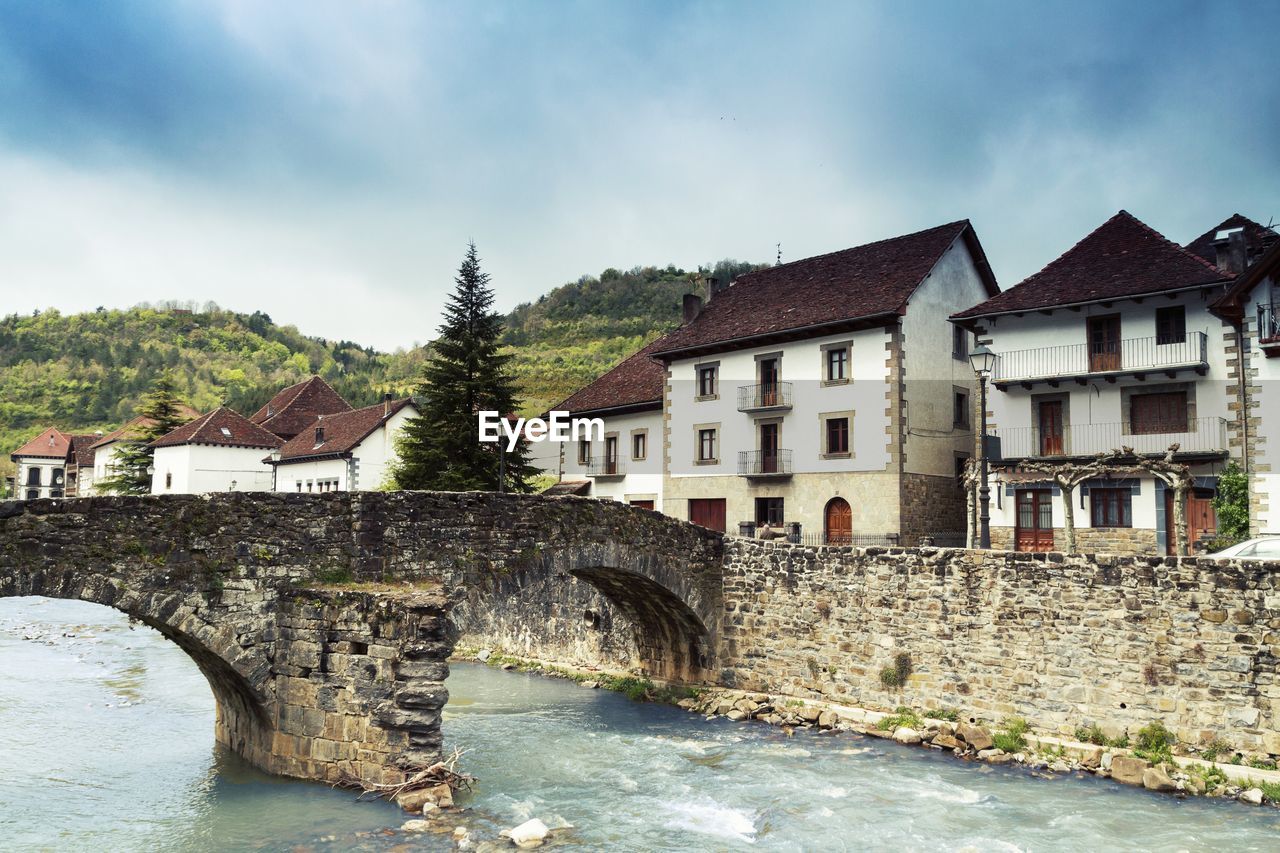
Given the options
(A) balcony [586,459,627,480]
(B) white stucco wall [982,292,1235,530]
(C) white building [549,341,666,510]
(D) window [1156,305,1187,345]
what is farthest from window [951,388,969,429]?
(A) balcony [586,459,627,480]

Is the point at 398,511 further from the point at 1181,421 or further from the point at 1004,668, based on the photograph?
the point at 1181,421

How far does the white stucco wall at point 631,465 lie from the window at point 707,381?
2545mm

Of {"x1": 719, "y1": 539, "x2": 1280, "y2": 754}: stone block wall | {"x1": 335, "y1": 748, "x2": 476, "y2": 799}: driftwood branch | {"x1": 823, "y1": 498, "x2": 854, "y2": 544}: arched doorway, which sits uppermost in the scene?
{"x1": 823, "y1": 498, "x2": 854, "y2": 544}: arched doorway

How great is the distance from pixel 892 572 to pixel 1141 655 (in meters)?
4.48

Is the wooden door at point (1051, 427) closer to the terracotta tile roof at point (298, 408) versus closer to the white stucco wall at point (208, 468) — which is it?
the white stucco wall at point (208, 468)

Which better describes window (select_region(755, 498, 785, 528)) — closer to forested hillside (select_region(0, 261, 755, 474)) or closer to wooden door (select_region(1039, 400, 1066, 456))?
wooden door (select_region(1039, 400, 1066, 456))

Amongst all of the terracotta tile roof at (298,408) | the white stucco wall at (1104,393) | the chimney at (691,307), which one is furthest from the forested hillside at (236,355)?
the white stucco wall at (1104,393)

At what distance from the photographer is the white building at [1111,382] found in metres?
22.6

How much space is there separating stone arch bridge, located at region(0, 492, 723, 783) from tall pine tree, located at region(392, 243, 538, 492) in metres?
14.1

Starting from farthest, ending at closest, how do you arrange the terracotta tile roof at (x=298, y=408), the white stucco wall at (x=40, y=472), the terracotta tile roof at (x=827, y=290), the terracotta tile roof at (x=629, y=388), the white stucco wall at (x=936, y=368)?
A: the white stucco wall at (x=40, y=472)
the terracotta tile roof at (x=298, y=408)
the terracotta tile roof at (x=629, y=388)
the terracotta tile roof at (x=827, y=290)
the white stucco wall at (x=936, y=368)

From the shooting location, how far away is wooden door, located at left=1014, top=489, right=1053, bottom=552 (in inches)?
975

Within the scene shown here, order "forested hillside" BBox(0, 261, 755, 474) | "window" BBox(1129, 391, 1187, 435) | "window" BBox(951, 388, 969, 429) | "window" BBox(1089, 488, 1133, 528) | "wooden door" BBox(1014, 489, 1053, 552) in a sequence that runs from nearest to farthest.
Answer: "window" BBox(1129, 391, 1187, 435)
"window" BBox(1089, 488, 1133, 528)
"wooden door" BBox(1014, 489, 1053, 552)
"window" BBox(951, 388, 969, 429)
"forested hillside" BBox(0, 261, 755, 474)

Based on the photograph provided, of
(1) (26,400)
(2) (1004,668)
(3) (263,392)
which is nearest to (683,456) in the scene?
(2) (1004,668)

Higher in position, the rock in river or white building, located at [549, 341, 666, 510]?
white building, located at [549, 341, 666, 510]
